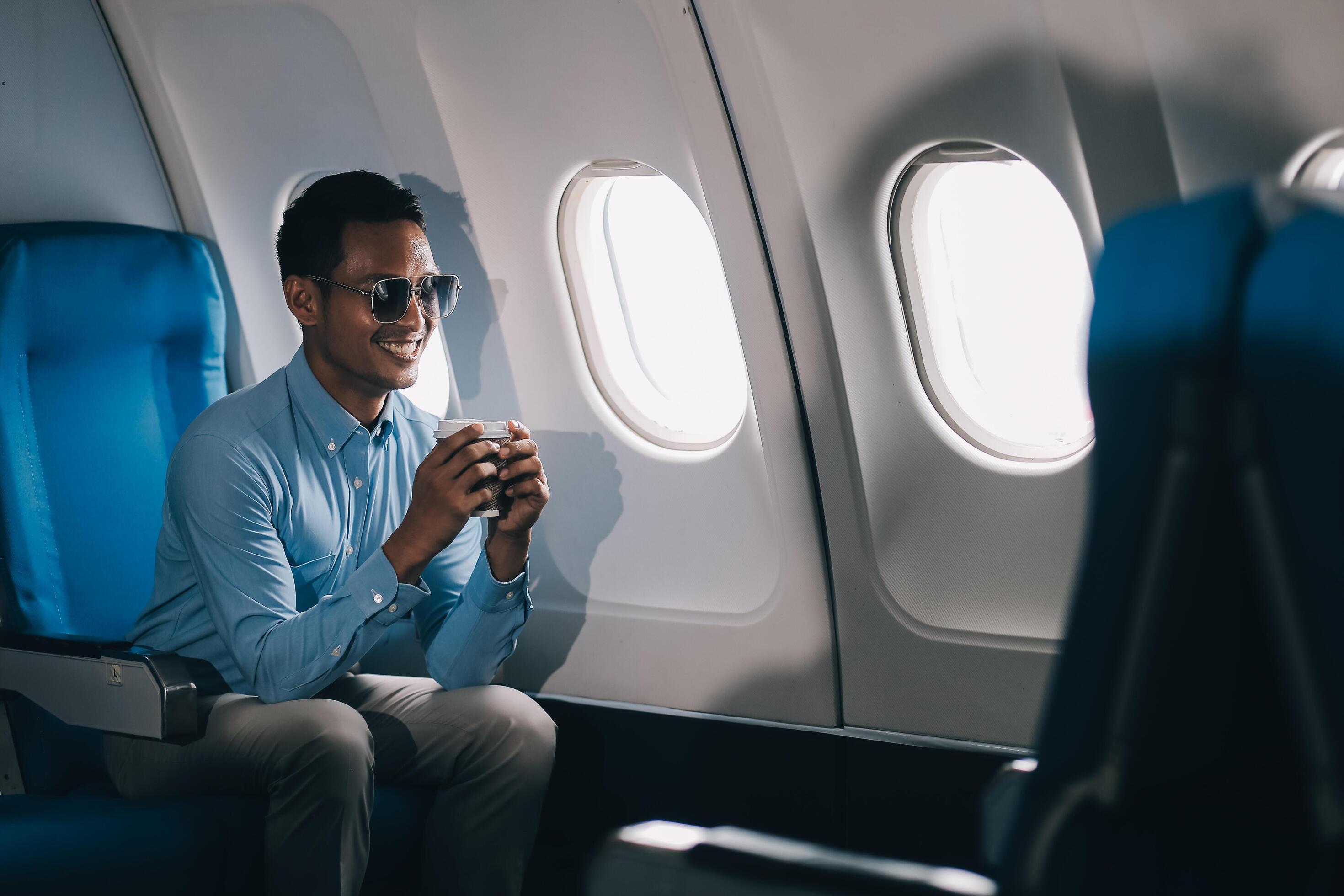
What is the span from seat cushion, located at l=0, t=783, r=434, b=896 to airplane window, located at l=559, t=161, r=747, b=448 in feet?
4.57

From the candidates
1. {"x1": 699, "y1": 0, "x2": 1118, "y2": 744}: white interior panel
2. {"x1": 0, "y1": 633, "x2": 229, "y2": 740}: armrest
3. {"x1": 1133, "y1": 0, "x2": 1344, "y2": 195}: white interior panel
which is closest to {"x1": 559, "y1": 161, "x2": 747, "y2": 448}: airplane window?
{"x1": 699, "y1": 0, "x2": 1118, "y2": 744}: white interior panel

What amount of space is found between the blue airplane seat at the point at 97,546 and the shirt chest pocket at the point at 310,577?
0.39m

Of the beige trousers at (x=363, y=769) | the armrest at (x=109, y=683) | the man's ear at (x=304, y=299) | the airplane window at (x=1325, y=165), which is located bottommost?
the beige trousers at (x=363, y=769)

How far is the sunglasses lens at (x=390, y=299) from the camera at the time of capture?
2525mm

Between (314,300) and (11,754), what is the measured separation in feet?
4.01

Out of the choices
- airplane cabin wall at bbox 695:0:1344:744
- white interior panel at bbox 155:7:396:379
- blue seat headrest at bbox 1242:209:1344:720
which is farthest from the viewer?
white interior panel at bbox 155:7:396:379

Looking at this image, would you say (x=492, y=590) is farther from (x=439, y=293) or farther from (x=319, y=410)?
(x=439, y=293)

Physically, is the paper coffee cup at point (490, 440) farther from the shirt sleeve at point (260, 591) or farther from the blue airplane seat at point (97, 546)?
the blue airplane seat at point (97, 546)

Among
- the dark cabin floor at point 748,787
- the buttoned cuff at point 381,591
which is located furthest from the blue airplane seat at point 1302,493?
the dark cabin floor at point 748,787

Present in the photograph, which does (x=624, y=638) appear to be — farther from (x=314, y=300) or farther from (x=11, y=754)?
(x=11, y=754)

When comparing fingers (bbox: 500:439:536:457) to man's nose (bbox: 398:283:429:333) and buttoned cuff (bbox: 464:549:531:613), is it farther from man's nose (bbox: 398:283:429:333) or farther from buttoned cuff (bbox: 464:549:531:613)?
man's nose (bbox: 398:283:429:333)

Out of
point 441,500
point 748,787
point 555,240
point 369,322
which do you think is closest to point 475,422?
point 441,500

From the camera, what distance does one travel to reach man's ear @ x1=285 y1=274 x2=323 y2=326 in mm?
2576

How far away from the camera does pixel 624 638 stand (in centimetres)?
317
